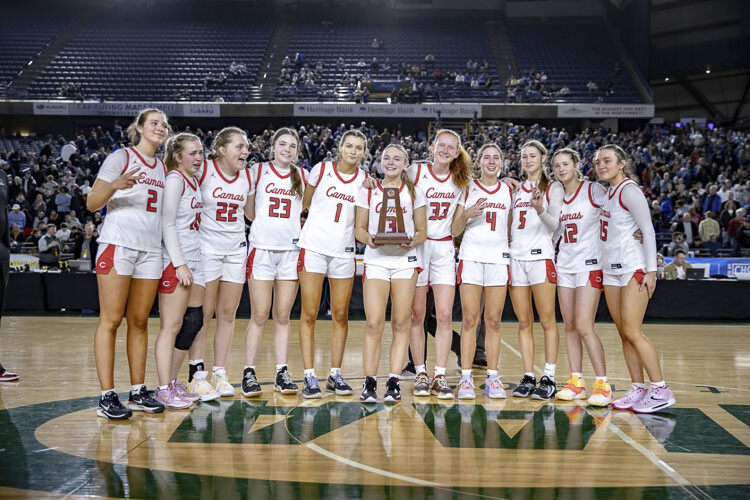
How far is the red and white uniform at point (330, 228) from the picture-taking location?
5.31 m

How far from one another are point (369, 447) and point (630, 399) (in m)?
2.19

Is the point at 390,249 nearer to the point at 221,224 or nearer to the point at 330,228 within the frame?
the point at 330,228

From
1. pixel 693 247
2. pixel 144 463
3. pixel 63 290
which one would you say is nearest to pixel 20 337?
pixel 63 290

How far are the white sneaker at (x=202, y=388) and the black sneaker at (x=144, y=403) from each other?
16.0 inches

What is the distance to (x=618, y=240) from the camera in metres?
5.12

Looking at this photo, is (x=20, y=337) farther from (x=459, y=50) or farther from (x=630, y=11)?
(x=630, y=11)

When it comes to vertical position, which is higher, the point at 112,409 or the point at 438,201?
the point at 438,201

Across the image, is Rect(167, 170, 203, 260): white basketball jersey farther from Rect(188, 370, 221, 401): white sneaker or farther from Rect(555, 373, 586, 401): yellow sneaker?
Rect(555, 373, 586, 401): yellow sneaker

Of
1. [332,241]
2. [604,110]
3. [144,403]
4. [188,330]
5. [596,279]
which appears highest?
[604,110]

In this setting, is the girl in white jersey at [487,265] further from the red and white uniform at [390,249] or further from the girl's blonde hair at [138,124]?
the girl's blonde hair at [138,124]

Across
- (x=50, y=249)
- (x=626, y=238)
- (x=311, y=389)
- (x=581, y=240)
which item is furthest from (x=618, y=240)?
(x=50, y=249)

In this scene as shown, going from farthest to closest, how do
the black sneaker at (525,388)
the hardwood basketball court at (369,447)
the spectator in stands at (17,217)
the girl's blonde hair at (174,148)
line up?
the spectator in stands at (17,217) < the black sneaker at (525,388) < the girl's blonde hair at (174,148) < the hardwood basketball court at (369,447)

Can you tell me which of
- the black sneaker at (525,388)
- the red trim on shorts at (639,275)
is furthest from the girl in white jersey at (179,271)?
the red trim on shorts at (639,275)

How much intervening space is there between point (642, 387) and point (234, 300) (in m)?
3.18
